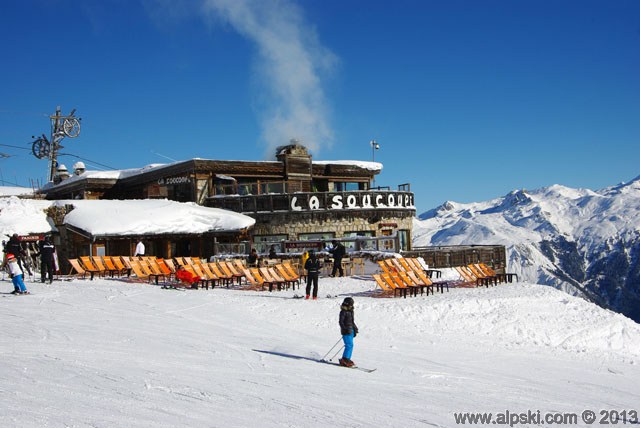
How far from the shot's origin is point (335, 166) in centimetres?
3872

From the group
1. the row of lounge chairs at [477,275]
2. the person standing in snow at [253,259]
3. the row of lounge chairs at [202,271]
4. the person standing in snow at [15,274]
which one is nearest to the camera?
the person standing in snow at [15,274]

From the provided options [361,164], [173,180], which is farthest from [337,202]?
[173,180]

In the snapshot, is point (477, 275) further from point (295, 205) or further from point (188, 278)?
point (295, 205)

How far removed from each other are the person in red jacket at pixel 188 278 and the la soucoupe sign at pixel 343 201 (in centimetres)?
1172

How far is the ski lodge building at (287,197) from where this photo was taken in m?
32.3

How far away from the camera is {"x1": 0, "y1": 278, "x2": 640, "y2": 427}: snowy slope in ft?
24.8

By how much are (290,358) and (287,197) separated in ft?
71.0

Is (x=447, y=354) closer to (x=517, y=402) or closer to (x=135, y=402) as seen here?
(x=517, y=402)

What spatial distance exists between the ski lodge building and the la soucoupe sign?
0.05m

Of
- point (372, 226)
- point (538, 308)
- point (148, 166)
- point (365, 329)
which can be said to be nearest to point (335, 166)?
point (372, 226)

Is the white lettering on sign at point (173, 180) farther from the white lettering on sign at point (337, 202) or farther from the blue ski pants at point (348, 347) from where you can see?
the blue ski pants at point (348, 347)

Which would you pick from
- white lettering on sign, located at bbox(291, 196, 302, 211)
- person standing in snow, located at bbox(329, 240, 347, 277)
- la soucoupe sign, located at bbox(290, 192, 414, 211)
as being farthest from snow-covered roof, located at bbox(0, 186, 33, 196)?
person standing in snow, located at bbox(329, 240, 347, 277)

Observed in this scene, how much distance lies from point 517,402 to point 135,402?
18.1 ft

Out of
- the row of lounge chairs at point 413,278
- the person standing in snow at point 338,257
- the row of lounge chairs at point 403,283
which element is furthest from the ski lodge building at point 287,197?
the row of lounge chairs at point 403,283
